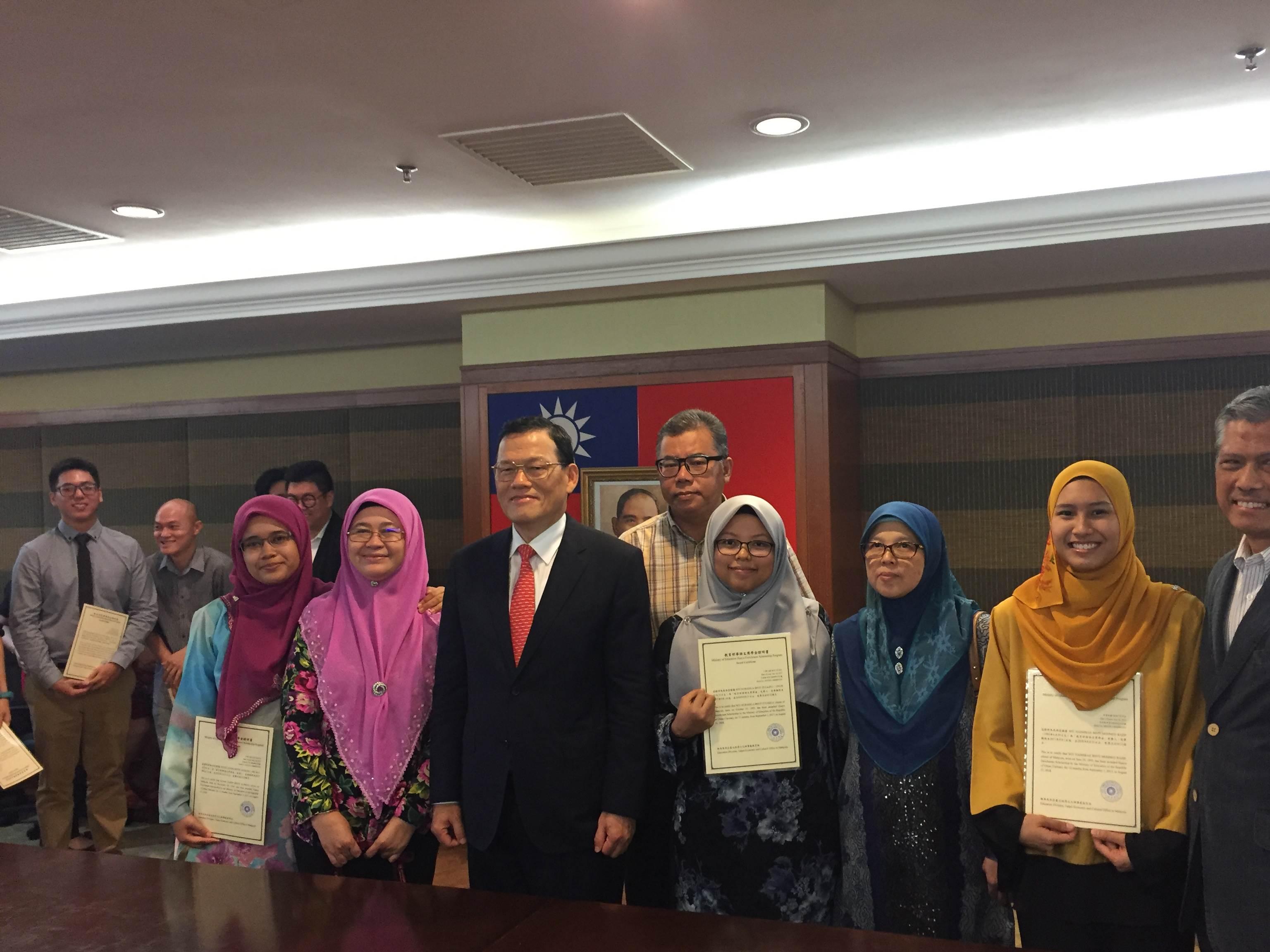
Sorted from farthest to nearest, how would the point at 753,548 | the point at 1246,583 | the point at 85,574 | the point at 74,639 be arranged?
the point at 85,574, the point at 74,639, the point at 753,548, the point at 1246,583

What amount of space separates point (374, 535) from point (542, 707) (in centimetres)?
59

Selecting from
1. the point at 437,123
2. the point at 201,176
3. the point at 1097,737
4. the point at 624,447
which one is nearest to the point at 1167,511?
the point at 624,447

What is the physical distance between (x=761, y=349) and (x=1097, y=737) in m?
2.98

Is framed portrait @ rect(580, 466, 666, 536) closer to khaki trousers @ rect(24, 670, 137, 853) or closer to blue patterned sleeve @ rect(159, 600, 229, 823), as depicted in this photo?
khaki trousers @ rect(24, 670, 137, 853)

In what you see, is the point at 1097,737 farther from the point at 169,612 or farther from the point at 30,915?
the point at 169,612

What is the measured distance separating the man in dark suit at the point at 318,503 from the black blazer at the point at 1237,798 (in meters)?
3.21

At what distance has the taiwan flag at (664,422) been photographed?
187 inches

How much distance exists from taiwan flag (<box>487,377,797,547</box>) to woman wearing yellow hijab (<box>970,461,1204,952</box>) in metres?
2.65

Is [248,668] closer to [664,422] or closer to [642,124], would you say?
[642,124]

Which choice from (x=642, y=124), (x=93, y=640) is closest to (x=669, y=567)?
(x=642, y=124)

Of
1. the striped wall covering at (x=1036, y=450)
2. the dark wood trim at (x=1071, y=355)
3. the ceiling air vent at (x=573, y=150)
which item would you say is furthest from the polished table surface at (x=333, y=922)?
the dark wood trim at (x=1071, y=355)

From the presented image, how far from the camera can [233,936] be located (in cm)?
167

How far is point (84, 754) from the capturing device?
4441 mm

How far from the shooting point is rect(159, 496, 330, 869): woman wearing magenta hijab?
2439mm
